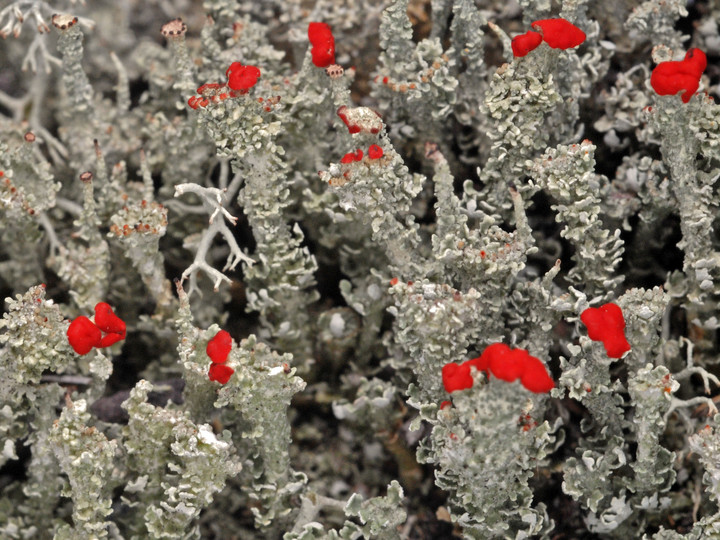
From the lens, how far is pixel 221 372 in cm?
168

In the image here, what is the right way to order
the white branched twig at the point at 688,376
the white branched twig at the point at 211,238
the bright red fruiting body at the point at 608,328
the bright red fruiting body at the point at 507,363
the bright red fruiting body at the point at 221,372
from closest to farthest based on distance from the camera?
the bright red fruiting body at the point at 507,363 < the bright red fruiting body at the point at 608,328 < the bright red fruiting body at the point at 221,372 < the white branched twig at the point at 688,376 < the white branched twig at the point at 211,238

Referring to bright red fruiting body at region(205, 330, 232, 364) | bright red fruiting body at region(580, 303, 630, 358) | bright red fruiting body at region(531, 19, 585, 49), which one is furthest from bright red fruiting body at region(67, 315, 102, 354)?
bright red fruiting body at region(531, 19, 585, 49)

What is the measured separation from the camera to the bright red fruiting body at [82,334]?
172cm

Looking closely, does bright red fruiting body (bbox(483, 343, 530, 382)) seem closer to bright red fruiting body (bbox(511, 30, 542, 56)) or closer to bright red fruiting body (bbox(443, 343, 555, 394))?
bright red fruiting body (bbox(443, 343, 555, 394))

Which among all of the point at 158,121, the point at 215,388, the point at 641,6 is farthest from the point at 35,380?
the point at 641,6

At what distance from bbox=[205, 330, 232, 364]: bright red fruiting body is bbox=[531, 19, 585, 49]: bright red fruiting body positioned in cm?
90

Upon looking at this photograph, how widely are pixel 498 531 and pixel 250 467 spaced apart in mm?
557

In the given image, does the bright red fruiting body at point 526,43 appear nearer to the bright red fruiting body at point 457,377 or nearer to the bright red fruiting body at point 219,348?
the bright red fruiting body at point 457,377

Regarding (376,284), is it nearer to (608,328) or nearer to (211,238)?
(211,238)

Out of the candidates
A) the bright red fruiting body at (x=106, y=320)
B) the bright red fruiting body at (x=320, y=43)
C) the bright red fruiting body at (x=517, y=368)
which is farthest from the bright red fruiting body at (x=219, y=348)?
the bright red fruiting body at (x=320, y=43)

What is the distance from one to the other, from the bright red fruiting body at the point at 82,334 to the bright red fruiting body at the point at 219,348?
240mm

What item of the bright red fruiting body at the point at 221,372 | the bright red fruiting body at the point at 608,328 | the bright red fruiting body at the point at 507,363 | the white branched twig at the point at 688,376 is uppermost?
the bright red fruiting body at the point at 507,363

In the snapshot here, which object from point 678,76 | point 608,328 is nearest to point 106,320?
point 608,328

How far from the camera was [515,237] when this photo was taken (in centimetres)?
178
